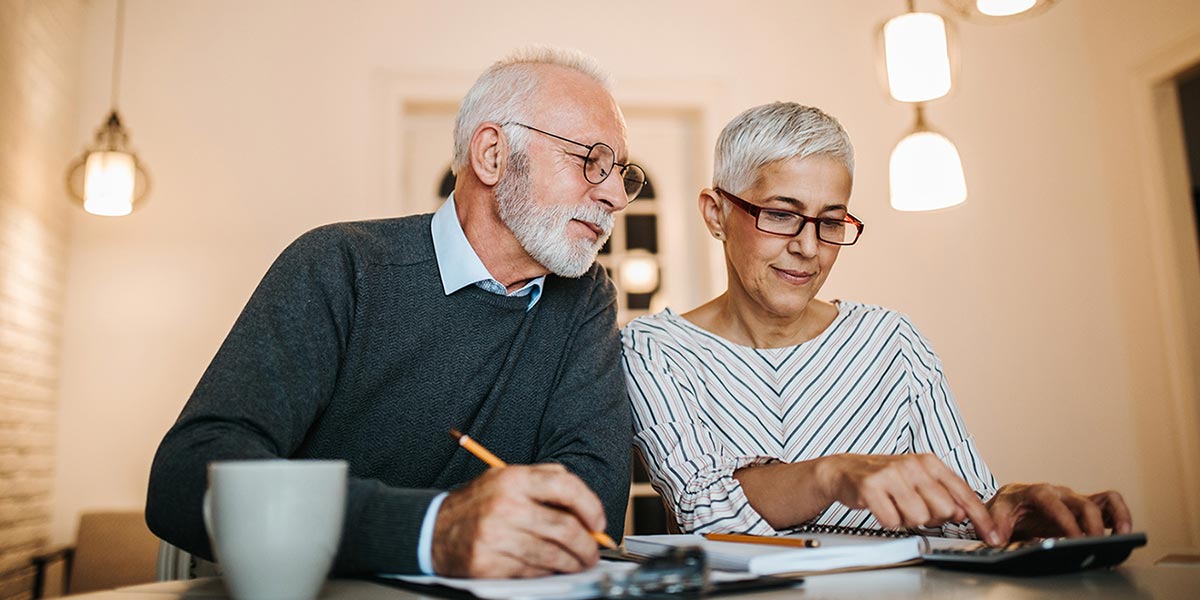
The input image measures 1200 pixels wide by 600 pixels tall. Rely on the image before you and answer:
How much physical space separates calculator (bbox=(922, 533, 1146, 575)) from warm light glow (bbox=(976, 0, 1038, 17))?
5.72 ft

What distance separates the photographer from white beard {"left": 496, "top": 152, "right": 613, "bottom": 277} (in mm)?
1456

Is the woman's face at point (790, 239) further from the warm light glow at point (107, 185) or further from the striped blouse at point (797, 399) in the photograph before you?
the warm light glow at point (107, 185)

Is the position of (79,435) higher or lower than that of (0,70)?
lower

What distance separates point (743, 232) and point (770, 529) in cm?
56

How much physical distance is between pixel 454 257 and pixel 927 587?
87 cm

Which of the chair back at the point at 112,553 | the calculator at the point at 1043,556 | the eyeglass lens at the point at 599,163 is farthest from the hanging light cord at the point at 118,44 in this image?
the calculator at the point at 1043,556

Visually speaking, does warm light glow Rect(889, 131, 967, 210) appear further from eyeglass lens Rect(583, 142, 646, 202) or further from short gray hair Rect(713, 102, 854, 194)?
eyeglass lens Rect(583, 142, 646, 202)

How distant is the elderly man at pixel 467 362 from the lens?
0.85 metres

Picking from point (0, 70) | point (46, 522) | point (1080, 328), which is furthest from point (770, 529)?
point (1080, 328)

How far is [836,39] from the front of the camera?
165 inches

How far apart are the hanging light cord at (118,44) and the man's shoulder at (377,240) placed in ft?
9.32

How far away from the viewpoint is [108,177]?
3236mm

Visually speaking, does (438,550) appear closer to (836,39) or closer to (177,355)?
(177,355)

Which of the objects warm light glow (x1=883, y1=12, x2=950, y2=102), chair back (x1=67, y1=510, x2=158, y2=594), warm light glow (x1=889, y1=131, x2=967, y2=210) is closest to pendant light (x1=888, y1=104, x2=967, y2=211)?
warm light glow (x1=889, y1=131, x2=967, y2=210)
